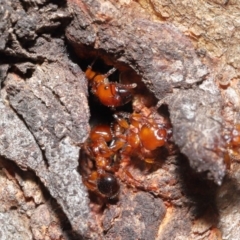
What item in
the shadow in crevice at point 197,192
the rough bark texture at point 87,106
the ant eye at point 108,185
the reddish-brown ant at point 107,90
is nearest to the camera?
the rough bark texture at point 87,106

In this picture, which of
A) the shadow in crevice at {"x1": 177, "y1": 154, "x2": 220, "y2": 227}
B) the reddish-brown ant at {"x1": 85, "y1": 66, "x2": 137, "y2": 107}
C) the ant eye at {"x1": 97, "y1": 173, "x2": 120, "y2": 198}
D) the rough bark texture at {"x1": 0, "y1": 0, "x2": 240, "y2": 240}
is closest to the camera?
the rough bark texture at {"x1": 0, "y1": 0, "x2": 240, "y2": 240}

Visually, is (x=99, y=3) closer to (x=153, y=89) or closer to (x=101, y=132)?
(x=153, y=89)

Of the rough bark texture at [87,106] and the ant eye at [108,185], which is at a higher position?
the rough bark texture at [87,106]

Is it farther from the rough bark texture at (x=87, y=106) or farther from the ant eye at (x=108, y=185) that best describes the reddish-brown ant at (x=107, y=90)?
the ant eye at (x=108, y=185)

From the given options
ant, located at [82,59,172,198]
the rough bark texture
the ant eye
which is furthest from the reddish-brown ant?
the ant eye

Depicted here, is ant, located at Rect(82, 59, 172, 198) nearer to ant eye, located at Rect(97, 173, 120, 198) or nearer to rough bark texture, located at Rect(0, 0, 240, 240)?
ant eye, located at Rect(97, 173, 120, 198)

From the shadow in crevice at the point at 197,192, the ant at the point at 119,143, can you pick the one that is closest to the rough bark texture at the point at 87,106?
the shadow in crevice at the point at 197,192

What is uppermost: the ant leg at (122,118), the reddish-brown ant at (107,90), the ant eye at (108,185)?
the reddish-brown ant at (107,90)

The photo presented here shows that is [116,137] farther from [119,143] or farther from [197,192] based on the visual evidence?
[197,192]
